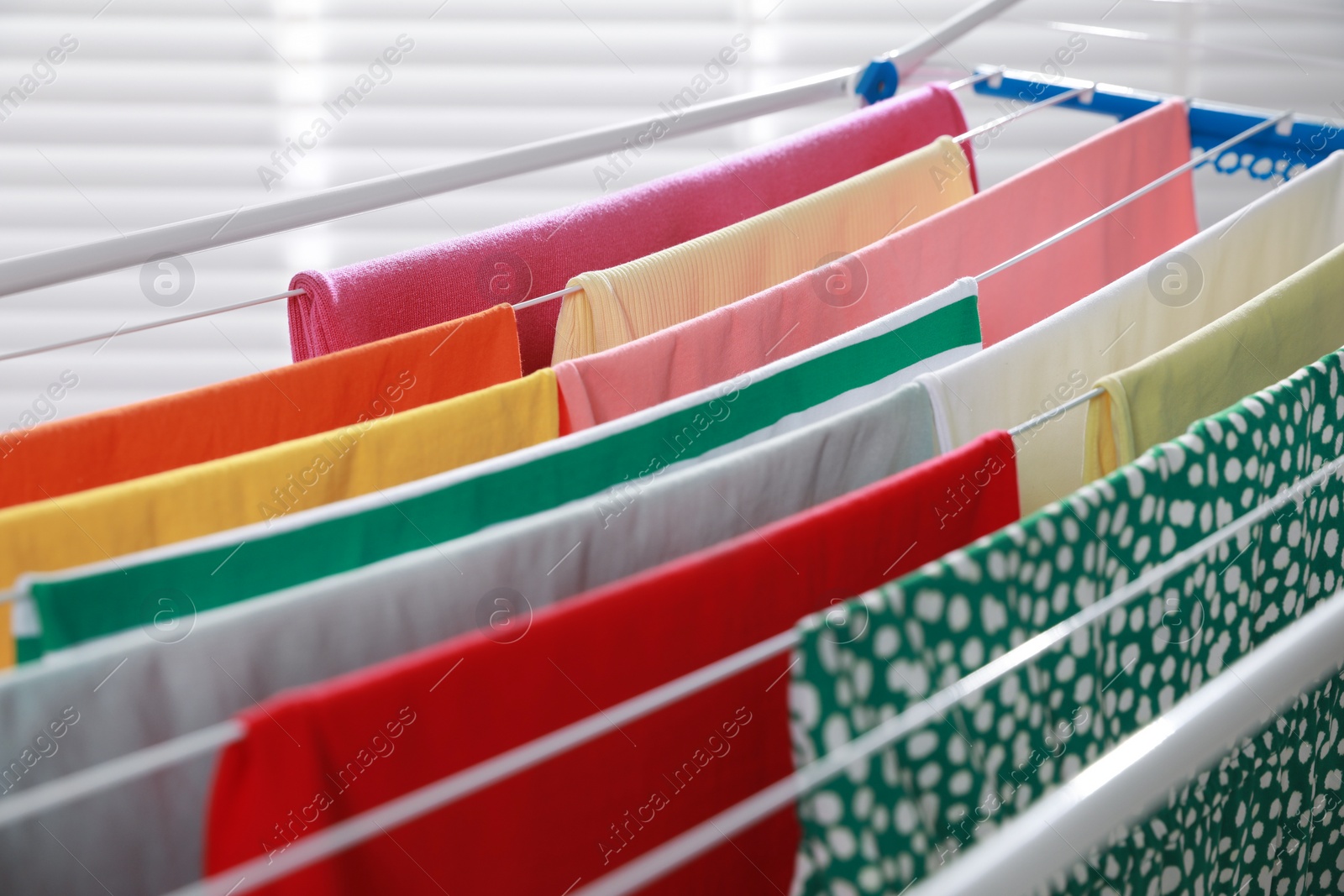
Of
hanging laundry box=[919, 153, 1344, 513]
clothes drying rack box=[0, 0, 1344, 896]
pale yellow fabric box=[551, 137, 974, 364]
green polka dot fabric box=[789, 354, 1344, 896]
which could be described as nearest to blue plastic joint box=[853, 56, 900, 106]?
clothes drying rack box=[0, 0, 1344, 896]

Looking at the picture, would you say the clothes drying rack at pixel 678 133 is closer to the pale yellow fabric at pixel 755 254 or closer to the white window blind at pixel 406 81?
the pale yellow fabric at pixel 755 254

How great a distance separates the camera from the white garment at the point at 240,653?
0.48 m

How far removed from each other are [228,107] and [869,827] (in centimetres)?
182

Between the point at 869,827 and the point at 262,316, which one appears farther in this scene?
the point at 262,316

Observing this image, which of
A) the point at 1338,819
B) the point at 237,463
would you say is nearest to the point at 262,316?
the point at 237,463

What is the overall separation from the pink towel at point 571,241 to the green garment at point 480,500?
255 millimetres

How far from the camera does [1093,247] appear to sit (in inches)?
40.6

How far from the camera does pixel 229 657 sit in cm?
50

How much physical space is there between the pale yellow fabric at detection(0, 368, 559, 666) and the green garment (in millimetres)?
68

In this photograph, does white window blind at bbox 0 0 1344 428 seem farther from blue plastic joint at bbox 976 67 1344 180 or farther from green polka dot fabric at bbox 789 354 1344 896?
green polka dot fabric at bbox 789 354 1344 896

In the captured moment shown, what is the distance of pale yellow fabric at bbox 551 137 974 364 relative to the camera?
0.81 meters

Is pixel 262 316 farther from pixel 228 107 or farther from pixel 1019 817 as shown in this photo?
pixel 1019 817

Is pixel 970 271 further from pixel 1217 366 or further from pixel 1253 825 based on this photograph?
pixel 1253 825

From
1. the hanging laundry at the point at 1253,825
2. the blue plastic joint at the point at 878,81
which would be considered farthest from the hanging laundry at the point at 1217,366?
the blue plastic joint at the point at 878,81
